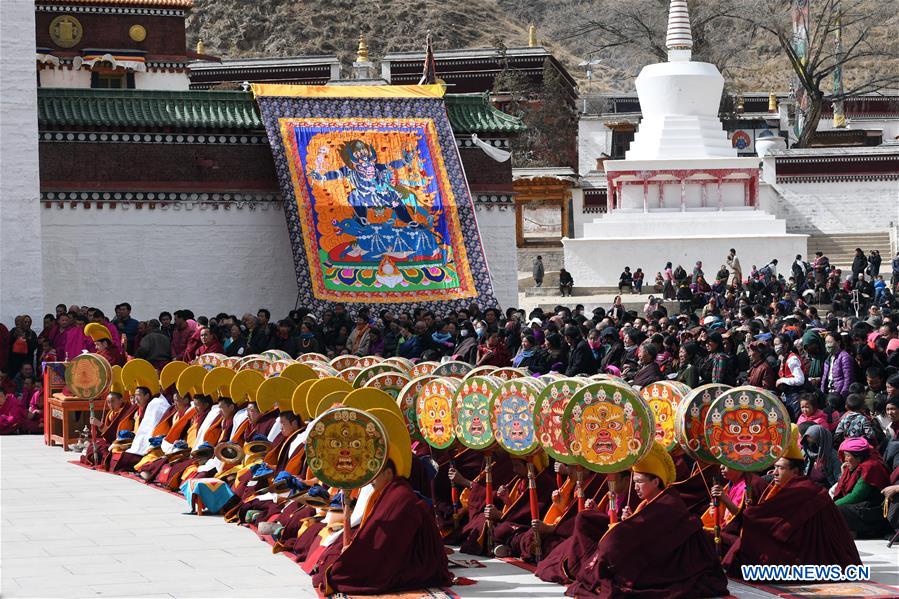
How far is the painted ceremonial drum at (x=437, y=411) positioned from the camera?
410 inches

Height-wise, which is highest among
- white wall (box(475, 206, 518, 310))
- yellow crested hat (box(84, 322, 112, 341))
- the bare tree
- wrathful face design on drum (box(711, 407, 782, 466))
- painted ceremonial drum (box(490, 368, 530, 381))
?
the bare tree

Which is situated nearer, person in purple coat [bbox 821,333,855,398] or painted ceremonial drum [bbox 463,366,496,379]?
painted ceremonial drum [bbox 463,366,496,379]

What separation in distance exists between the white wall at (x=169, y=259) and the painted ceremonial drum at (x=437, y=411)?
13.7 m

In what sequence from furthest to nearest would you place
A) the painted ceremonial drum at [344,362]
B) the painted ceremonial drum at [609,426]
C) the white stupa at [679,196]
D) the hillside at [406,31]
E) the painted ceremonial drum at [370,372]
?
the hillside at [406,31]
the white stupa at [679,196]
the painted ceremonial drum at [344,362]
the painted ceremonial drum at [370,372]
the painted ceremonial drum at [609,426]

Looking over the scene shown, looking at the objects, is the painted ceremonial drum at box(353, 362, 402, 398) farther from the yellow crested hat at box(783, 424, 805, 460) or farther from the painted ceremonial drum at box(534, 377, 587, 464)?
the yellow crested hat at box(783, 424, 805, 460)

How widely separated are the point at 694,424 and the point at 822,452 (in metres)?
2.46

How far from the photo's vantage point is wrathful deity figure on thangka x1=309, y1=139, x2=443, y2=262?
23859mm

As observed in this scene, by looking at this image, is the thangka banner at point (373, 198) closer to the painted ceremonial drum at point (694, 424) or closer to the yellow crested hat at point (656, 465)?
the painted ceremonial drum at point (694, 424)

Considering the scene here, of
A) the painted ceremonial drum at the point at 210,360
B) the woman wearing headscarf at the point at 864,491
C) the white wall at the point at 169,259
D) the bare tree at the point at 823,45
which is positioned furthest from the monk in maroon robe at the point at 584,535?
the bare tree at the point at 823,45

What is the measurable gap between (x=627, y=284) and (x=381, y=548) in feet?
75.5

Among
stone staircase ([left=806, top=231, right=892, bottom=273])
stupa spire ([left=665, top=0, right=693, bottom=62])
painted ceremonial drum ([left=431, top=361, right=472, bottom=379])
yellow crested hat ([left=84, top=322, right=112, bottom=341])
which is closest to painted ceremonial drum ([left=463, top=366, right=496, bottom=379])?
painted ceremonial drum ([left=431, top=361, right=472, bottom=379])

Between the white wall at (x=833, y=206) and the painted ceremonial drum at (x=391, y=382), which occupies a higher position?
the white wall at (x=833, y=206)

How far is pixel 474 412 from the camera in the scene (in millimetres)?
10164

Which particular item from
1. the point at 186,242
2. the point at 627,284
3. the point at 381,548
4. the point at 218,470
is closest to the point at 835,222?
the point at 627,284
